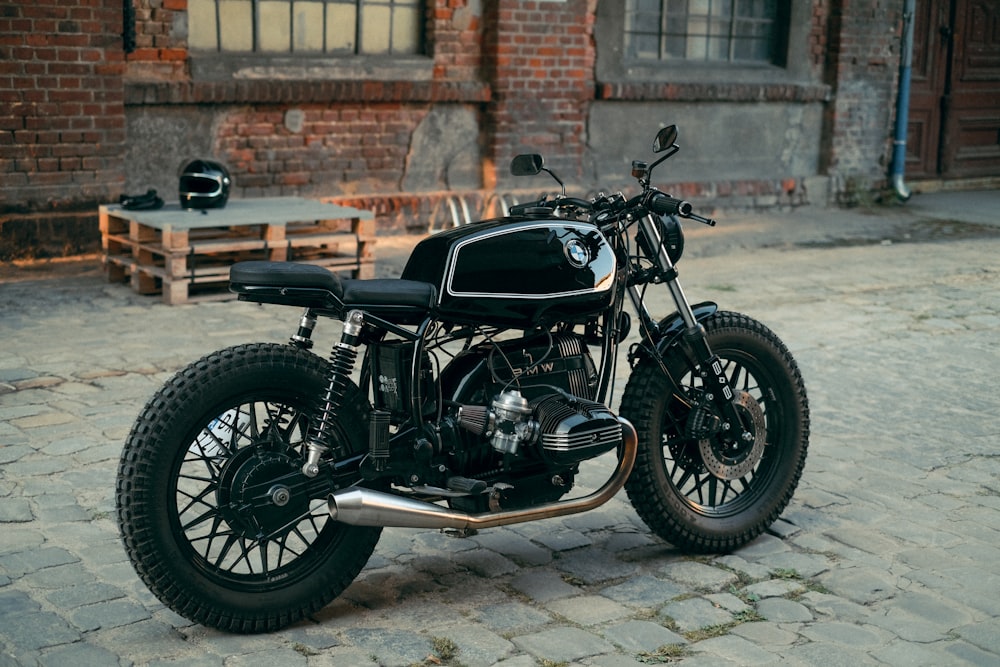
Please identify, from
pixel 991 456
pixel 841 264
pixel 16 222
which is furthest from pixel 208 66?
pixel 991 456

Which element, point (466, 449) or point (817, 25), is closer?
point (466, 449)

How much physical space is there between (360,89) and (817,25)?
4934mm

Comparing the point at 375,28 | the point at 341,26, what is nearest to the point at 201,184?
the point at 341,26

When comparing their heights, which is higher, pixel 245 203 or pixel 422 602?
pixel 245 203

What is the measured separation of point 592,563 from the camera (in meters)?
3.99

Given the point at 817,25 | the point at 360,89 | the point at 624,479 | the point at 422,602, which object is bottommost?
the point at 422,602

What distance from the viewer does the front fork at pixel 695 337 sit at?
3.94 metres

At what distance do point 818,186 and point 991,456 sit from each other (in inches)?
309

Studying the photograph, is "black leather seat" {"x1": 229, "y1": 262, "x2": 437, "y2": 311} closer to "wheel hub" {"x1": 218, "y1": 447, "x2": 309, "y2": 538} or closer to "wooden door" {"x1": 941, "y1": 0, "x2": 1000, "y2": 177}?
"wheel hub" {"x1": 218, "y1": 447, "x2": 309, "y2": 538}

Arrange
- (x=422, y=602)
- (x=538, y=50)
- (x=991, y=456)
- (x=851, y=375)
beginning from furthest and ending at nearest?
(x=538, y=50)
(x=851, y=375)
(x=991, y=456)
(x=422, y=602)

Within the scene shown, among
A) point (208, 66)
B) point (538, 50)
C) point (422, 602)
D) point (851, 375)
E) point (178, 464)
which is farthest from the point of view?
point (538, 50)

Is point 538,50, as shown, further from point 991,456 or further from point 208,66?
point 991,456

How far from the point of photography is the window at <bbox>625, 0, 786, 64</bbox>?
1140 centimetres

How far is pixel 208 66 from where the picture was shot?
9094 mm
